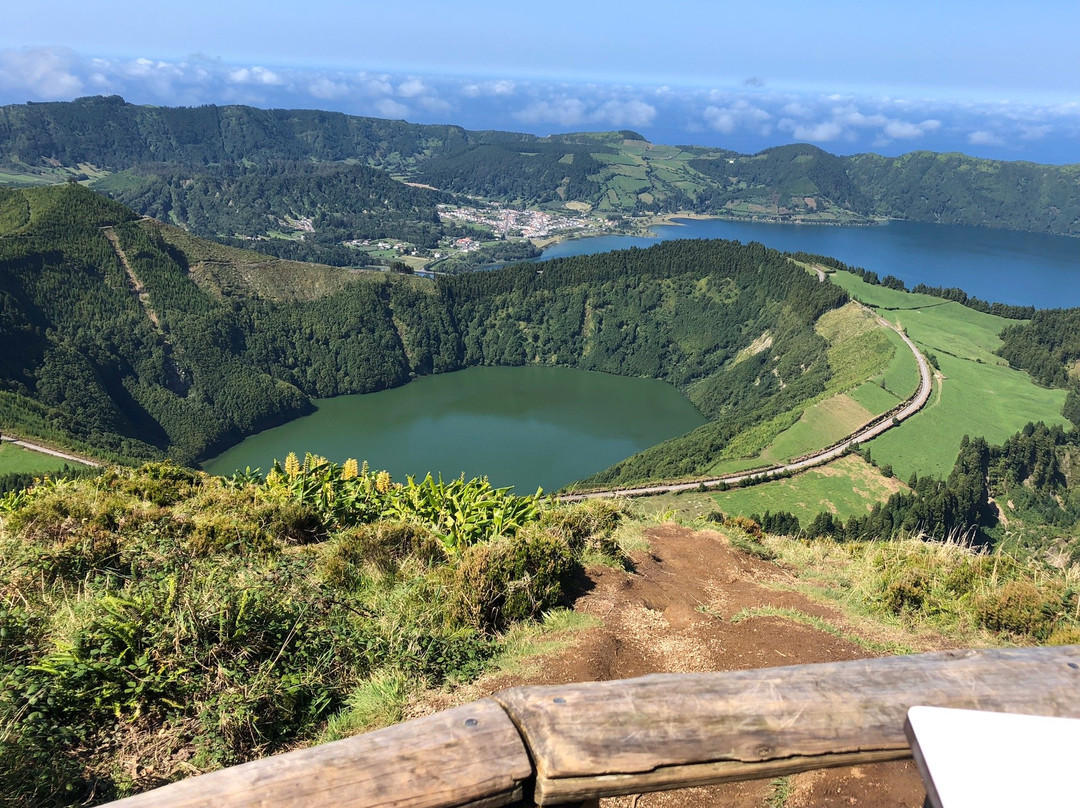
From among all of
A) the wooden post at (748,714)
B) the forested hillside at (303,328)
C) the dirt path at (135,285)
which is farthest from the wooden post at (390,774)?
the dirt path at (135,285)

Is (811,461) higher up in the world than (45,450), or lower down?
higher up

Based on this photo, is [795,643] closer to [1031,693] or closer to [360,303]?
[1031,693]

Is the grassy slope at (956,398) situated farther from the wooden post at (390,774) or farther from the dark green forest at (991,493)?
the wooden post at (390,774)

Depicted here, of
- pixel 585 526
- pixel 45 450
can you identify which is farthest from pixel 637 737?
pixel 45 450

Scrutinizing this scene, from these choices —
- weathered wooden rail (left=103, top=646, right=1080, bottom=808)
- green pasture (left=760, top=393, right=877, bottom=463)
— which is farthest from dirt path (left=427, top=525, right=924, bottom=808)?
green pasture (left=760, top=393, right=877, bottom=463)

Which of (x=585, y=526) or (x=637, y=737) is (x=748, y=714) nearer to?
(x=637, y=737)
